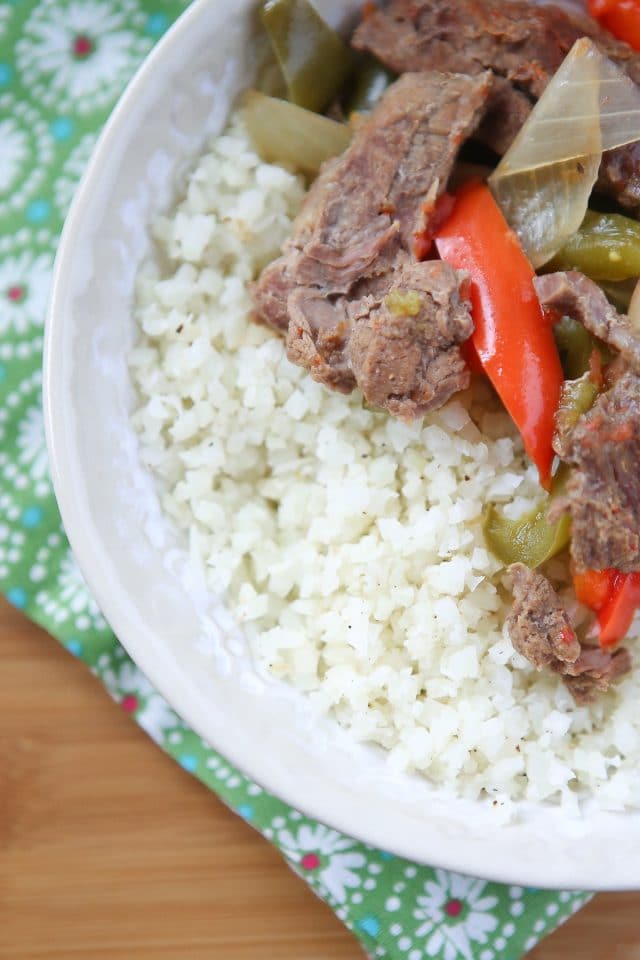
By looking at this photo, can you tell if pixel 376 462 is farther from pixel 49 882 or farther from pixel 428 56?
pixel 49 882

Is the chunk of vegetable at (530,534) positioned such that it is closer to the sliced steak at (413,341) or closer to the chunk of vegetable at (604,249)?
the sliced steak at (413,341)

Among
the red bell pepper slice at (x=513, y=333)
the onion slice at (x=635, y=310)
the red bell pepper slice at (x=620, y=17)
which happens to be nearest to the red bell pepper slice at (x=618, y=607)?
the red bell pepper slice at (x=513, y=333)

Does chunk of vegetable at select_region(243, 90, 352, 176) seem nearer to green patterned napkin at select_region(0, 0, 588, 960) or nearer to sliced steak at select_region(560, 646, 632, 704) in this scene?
green patterned napkin at select_region(0, 0, 588, 960)

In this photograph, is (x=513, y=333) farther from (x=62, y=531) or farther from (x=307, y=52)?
(x=62, y=531)

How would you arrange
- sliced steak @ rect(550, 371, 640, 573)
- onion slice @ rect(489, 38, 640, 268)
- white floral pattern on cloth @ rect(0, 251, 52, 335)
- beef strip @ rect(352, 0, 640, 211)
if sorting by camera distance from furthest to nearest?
white floral pattern on cloth @ rect(0, 251, 52, 335), beef strip @ rect(352, 0, 640, 211), onion slice @ rect(489, 38, 640, 268), sliced steak @ rect(550, 371, 640, 573)

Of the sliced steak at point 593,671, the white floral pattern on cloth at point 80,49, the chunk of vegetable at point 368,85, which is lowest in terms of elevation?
the sliced steak at point 593,671

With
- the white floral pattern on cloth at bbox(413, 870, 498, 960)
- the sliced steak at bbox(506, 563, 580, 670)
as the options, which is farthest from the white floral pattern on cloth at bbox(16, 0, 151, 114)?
the white floral pattern on cloth at bbox(413, 870, 498, 960)

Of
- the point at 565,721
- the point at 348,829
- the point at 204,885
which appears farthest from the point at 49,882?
the point at 565,721
